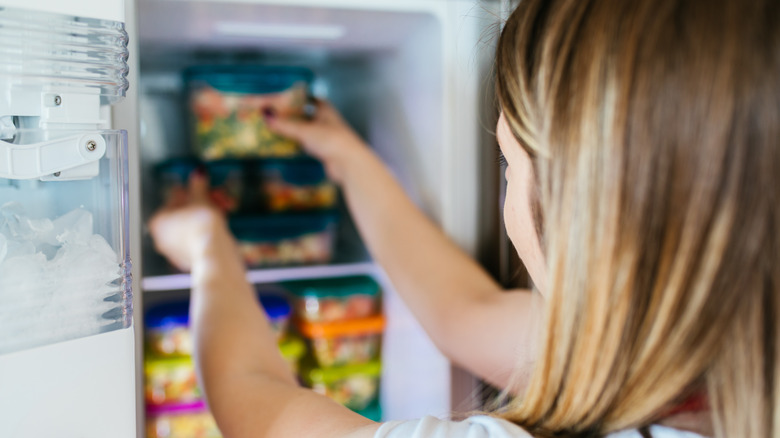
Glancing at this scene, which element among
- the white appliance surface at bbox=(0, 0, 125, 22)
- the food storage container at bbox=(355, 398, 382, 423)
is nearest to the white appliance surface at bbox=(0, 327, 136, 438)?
the white appliance surface at bbox=(0, 0, 125, 22)

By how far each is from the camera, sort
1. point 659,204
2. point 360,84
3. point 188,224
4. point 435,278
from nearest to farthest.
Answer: point 659,204
point 435,278
point 188,224
point 360,84

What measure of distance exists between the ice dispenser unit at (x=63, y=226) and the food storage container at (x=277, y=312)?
81 cm

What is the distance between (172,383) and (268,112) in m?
0.61

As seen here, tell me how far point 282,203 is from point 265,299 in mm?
231

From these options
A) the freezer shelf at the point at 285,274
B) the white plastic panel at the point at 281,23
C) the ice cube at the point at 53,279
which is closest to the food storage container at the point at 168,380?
the freezer shelf at the point at 285,274

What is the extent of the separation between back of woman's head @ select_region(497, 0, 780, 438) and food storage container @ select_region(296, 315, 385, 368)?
883 millimetres

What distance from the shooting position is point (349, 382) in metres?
1.46

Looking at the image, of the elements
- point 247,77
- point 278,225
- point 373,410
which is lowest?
point 373,410

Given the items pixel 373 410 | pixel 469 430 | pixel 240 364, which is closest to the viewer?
pixel 469 430

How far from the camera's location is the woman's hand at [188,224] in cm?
119

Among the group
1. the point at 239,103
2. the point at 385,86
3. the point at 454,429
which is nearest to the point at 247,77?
the point at 239,103

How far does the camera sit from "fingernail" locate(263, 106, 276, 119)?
1367mm

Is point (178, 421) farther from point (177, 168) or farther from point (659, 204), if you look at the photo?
point (659, 204)

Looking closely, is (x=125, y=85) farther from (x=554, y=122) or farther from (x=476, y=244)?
(x=476, y=244)
